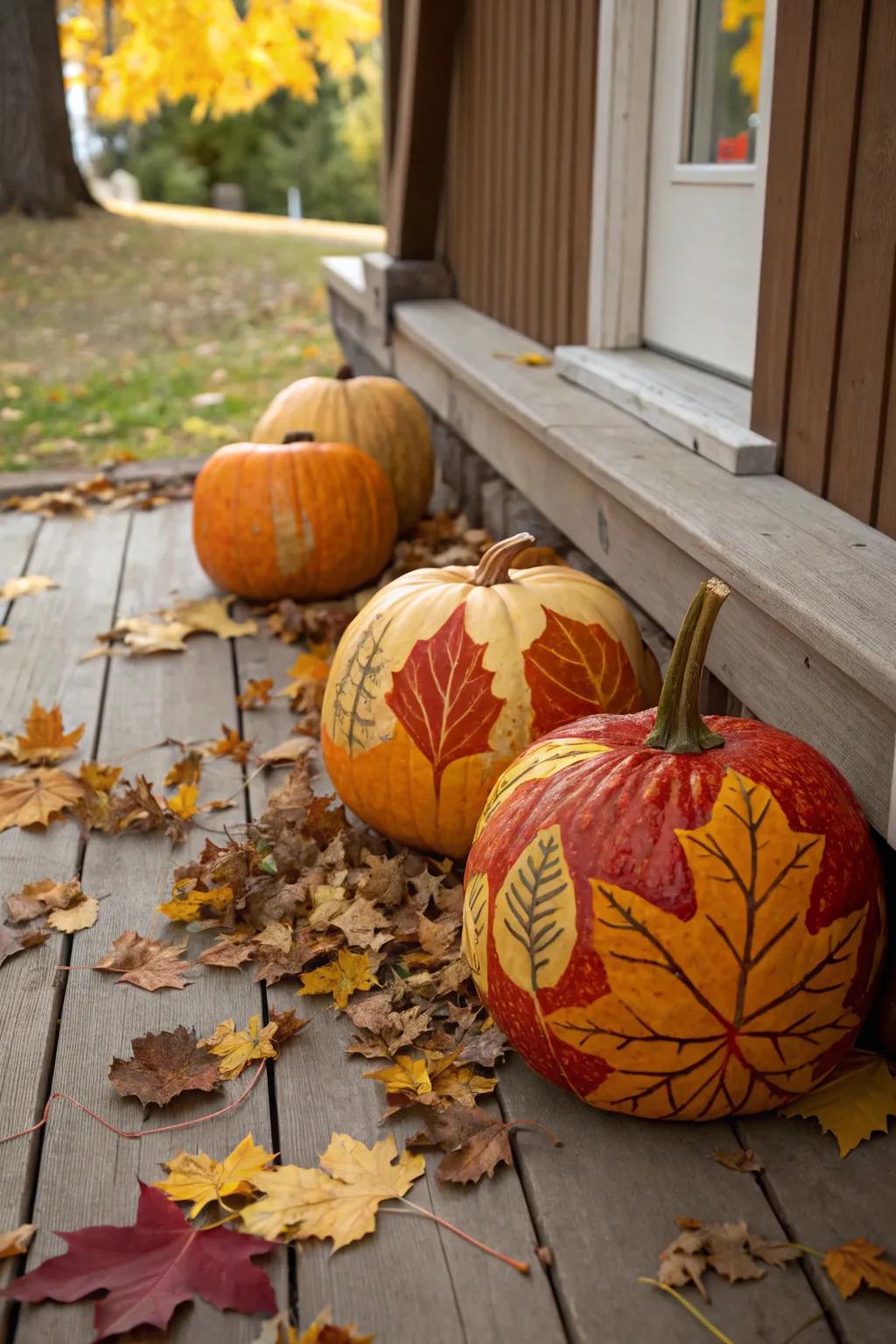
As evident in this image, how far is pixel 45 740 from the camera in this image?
9.93ft

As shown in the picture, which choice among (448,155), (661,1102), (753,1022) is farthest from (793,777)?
(448,155)

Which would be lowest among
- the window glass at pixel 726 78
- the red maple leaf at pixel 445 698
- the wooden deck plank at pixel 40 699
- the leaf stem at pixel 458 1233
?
the wooden deck plank at pixel 40 699

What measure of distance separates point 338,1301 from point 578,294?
3.14 metres

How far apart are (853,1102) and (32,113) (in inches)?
454

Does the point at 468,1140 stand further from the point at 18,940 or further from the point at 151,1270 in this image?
the point at 18,940

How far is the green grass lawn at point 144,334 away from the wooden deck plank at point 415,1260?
15.4ft

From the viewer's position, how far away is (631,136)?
3.61 metres

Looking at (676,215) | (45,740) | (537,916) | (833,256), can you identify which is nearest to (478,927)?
(537,916)

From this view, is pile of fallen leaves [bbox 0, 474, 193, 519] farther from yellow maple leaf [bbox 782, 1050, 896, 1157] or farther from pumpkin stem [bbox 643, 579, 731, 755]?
yellow maple leaf [bbox 782, 1050, 896, 1157]

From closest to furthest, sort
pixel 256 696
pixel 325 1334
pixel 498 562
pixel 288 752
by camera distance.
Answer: pixel 325 1334
pixel 498 562
pixel 288 752
pixel 256 696

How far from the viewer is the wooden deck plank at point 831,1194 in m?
1.51

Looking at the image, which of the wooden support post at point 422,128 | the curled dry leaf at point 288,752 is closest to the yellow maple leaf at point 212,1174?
the curled dry leaf at point 288,752

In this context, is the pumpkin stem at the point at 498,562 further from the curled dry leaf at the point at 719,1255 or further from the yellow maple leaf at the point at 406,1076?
the curled dry leaf at the point at 719,1255

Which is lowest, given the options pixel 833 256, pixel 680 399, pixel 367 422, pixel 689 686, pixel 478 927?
pixel 478 927
